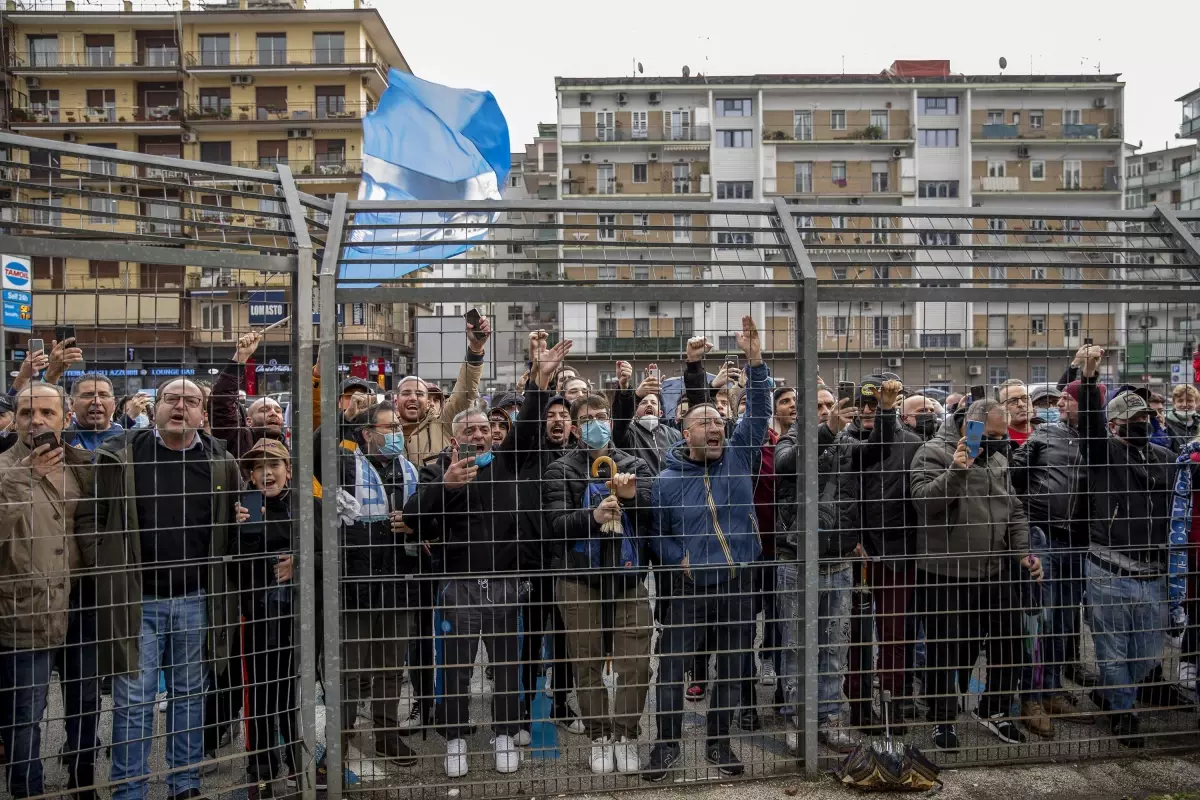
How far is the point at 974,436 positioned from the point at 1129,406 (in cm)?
132

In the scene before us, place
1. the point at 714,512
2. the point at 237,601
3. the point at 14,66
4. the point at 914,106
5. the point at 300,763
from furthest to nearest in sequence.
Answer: the point at 914,106
the point at 14,66
the point at 714,512
the point at 237,601
the point at 300,763

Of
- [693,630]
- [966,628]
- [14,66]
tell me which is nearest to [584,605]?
[693,630]

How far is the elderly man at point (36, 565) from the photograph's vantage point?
4133 mm

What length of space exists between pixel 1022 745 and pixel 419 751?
3.33 m

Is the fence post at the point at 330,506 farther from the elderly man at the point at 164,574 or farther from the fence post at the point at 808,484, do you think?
the fence post at the point at 808,484

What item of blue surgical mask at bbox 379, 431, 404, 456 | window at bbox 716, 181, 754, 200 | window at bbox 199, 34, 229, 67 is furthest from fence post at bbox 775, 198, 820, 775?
window at bbox 199, 34, 229, 67

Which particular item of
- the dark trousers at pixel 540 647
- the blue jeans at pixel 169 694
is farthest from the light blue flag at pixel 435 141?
the blue jeans at pixel 169 694

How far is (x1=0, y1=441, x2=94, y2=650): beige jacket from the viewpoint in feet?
13.7

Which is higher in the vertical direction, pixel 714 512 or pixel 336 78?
pixel 336 78

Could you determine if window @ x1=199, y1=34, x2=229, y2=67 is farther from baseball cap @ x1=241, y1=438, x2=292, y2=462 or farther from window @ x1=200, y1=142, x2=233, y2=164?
baseball cap @ x1=241, y1=438, x2=292, y2=462

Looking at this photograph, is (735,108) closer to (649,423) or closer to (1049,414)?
(1049,414)

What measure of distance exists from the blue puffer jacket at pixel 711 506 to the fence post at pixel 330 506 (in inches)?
68.3

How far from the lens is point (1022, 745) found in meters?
5.00

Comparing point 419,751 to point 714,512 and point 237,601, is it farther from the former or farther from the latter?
point 714,512
